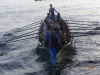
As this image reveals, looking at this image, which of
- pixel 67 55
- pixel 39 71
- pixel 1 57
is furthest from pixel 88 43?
pixel 1 57

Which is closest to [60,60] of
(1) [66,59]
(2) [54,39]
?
(1) [66,59]

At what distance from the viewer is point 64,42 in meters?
21.8

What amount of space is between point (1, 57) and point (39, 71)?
6.35m

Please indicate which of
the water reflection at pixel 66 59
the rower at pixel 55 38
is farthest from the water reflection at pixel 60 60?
the rower at pixel 55 38

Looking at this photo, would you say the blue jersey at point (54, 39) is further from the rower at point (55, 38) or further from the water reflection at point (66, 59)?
the water reflection at point (66, 59)

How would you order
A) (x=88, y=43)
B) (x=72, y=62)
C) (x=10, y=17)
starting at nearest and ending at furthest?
(x=72, y=62), (x=88, y=43), (x=10, y=17)

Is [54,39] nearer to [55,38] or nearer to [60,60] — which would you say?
[55,38]

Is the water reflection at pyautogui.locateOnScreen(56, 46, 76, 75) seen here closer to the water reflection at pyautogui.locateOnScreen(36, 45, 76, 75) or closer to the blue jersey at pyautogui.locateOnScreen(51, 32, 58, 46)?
the water reflection at pyautogui.locateOnScreen(36, 45, 76, 75)

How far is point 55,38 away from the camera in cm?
1998

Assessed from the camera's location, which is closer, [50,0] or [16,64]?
[16,64]

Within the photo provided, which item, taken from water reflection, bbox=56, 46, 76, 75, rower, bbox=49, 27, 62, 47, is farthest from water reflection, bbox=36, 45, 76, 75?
rower, bbox=49, 27, 62, 47

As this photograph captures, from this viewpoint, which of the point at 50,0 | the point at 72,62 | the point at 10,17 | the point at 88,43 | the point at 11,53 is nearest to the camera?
the point at 72,62

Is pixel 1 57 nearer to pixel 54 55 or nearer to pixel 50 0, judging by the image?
pixel 54 55

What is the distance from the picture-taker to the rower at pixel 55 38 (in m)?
19.7
